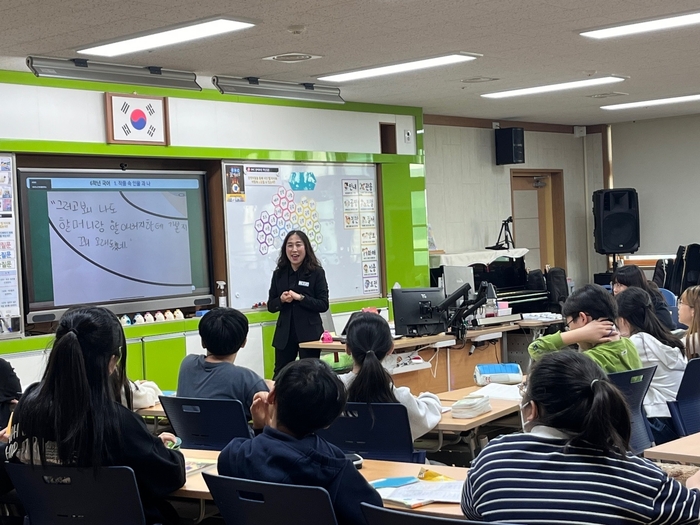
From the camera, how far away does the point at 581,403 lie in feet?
7.39

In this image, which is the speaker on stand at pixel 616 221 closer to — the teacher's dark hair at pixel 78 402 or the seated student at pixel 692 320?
the seated student at pixel 692 320

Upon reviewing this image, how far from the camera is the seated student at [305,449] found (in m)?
2.51

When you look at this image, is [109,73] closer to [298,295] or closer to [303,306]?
[298,295]

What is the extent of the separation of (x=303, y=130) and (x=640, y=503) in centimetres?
693

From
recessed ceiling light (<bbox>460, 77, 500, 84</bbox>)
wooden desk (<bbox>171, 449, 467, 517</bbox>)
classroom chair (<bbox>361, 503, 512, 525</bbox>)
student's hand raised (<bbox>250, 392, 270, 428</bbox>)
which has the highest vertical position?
recessed ceiling light (<bbox>460, 77, 500, 84</bbox>)

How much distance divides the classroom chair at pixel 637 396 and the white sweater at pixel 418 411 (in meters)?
0.77

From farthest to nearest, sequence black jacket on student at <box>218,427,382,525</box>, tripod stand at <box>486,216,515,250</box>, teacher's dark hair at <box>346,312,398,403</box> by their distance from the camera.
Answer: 1. tripod stand at <box>486,216,515,250</box>
2. teacher's dark hair at <box>346,312,398,403</box>
3. black jacket on student at <box>218,427,382,525</box>

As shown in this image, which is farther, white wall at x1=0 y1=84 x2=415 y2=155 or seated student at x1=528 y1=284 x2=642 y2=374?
white wall at x1=0 y1=84 x2=415 y2=155

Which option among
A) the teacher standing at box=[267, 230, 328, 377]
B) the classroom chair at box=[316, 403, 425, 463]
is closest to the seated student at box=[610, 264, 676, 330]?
the teacher standing at box=[267, 230, 328, 377]

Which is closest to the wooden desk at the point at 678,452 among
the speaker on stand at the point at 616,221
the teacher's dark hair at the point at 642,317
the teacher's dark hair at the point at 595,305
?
the teacher's dark hair at the point at 595,305

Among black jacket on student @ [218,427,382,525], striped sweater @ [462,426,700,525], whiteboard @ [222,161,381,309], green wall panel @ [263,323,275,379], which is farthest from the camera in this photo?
green wall panel @ [263,323,275,379]

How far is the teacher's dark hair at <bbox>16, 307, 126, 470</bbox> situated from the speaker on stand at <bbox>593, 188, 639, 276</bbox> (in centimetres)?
1025

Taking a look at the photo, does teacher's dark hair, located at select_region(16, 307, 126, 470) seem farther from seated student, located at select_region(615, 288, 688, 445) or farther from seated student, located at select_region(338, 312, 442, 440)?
seated student, located at select_region(615, 288, 688, 445)

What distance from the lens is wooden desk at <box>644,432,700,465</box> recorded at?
308 centimetres
